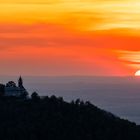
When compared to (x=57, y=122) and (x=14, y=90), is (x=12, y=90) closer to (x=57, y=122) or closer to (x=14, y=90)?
(x=14, y=90)

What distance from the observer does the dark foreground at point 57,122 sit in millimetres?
88581

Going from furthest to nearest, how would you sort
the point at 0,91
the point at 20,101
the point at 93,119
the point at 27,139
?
1. the point at 0,91
2. the point at 20,101
3. the point at 93,119
4. the point at 27,139

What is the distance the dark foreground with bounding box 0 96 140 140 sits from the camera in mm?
88581

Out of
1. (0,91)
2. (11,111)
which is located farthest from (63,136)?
(0,91)

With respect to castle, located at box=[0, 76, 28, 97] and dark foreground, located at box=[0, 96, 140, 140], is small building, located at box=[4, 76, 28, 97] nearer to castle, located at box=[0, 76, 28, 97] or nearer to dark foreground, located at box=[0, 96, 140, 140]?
castle, located at box=[0, 76, 28, 97]

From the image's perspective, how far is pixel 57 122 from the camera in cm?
9194

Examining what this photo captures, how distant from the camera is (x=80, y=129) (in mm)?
90562

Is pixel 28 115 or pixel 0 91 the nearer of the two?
pixel 28 115

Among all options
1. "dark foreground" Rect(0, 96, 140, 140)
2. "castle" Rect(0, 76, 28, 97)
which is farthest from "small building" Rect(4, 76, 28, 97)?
"dark foreground" Rect(0, 96, 140, 140)

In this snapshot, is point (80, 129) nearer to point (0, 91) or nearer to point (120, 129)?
point (120, 129)

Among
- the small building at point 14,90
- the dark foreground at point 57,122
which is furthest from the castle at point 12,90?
the dark foreground at point 57,122

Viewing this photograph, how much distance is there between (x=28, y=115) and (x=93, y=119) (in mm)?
6647

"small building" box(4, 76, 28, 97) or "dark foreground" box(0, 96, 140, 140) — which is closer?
"dark foreground" box(0, 96, 140, 140)

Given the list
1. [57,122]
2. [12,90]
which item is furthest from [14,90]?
[57,122]
